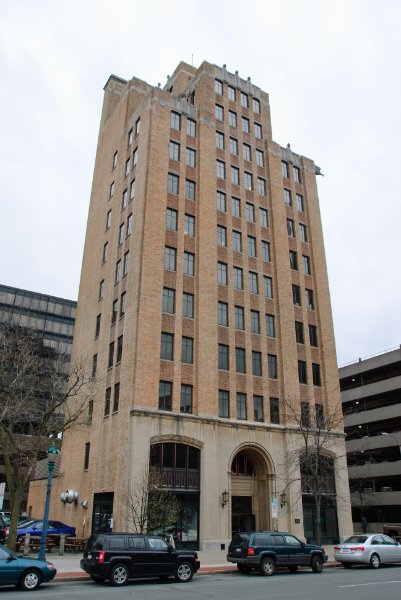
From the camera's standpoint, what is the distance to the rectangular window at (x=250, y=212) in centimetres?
4397

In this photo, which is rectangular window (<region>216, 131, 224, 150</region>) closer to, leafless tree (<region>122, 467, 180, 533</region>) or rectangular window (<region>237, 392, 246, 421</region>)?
rectangular window (<region>237, 392, 246, 421</region>)

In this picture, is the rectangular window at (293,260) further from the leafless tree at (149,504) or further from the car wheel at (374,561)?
the car wheel at (374,561)

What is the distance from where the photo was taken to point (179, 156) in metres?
41.5

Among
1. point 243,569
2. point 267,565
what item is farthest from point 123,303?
point 267,565

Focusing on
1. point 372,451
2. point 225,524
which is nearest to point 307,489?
point 225,524

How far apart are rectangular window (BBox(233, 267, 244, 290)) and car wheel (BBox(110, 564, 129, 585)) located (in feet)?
84.2

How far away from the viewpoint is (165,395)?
109ft

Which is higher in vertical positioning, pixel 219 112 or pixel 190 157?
pixel 219 112

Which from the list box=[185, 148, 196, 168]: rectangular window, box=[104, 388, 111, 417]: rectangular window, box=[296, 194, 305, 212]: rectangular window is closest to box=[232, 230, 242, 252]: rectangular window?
box=[185, 148, 196, 168]: rectangular window

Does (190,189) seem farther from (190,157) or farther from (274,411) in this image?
(274,411)

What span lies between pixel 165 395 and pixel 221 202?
1770 centimetres

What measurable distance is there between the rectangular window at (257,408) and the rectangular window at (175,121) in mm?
22951

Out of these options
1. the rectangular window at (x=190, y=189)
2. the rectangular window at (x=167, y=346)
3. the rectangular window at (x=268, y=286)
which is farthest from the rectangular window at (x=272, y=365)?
the rectangular window at (x=190, y=189)

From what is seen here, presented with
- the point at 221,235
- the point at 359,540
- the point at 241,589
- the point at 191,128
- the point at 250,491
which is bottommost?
the point at 241,589
